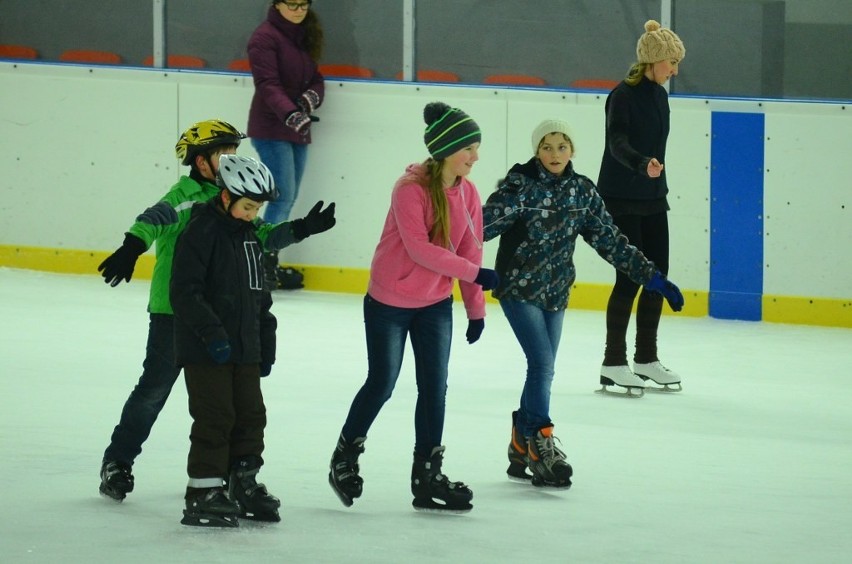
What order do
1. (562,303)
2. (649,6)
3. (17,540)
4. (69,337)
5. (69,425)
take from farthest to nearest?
1. (649,6)
2. (69,337)
3. (69,425)
4. (562,303)
5. (17,540)

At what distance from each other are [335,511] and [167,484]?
0.63 metres

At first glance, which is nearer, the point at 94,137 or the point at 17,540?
the point at 17,540

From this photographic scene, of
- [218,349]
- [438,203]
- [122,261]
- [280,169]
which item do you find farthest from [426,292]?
[280,169]

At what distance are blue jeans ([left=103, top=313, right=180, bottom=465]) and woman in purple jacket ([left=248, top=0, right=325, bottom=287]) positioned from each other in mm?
4550

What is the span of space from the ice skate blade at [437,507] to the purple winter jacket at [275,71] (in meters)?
4.93

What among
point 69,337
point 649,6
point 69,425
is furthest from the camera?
point 649,6

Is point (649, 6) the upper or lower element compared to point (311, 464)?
upper

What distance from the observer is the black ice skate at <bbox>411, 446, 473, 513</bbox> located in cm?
492

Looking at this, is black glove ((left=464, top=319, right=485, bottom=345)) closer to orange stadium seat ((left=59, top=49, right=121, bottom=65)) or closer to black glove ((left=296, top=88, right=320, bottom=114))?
black glove ((left=296, top=88, right=320, bottom=114))

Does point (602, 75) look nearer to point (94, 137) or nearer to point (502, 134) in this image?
point (502, 134)

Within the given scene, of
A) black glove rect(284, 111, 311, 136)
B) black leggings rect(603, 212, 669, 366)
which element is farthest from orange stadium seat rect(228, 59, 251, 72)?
black leggings rect(603, 212, 669, 366)

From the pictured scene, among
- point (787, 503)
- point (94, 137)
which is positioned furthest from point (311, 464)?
point (94, 137)

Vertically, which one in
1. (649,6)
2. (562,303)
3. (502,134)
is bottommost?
(562,303)

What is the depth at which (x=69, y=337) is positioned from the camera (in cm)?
821
